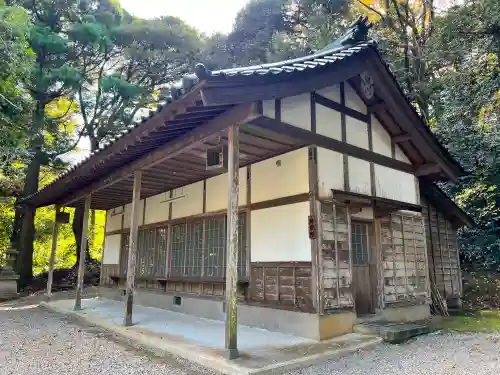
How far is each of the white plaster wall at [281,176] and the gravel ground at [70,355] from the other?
120 inches

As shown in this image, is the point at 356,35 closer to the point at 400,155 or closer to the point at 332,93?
the point at 332,93

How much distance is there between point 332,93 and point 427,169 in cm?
297

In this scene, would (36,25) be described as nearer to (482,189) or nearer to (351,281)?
(351,281)

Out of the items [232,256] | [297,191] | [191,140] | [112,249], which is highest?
[191,140]

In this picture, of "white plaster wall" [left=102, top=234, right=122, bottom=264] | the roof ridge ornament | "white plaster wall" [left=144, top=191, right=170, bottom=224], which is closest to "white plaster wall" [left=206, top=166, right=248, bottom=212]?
"white plaster wall" [left=144, top=191, right=170, bottom=224]

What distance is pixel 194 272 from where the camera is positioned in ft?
26.7

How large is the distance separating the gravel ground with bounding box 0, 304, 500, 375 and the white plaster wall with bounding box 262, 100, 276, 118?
3.29 m

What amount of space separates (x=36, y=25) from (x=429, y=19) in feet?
52.0

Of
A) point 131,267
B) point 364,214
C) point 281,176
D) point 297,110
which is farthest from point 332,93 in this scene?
point 131,267

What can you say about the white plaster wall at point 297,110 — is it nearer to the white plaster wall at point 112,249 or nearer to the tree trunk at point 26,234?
the white plaster wall at point 112,249

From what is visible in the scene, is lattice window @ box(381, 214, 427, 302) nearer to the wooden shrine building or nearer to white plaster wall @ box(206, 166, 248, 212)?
the wooden shrine building

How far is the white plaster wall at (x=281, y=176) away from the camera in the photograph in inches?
232

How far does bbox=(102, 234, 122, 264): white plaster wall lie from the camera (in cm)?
1171

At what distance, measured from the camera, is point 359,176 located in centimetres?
657
